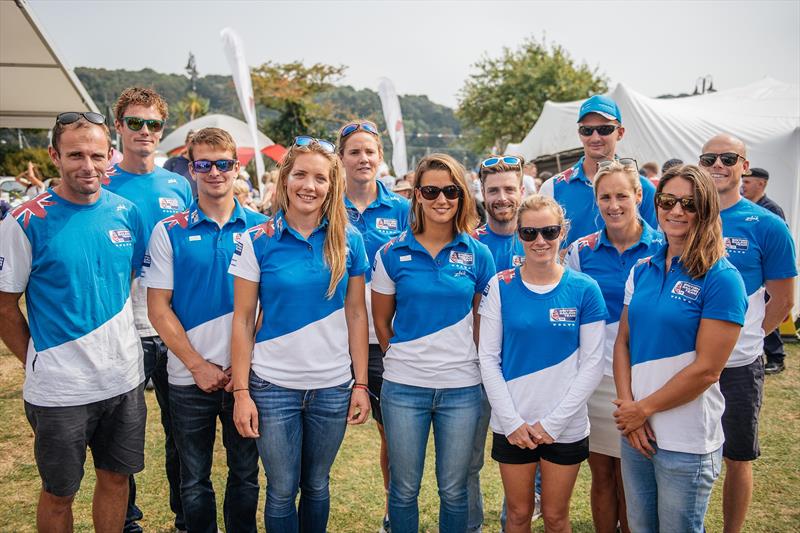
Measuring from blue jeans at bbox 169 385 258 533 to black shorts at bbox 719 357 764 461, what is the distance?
2686mm

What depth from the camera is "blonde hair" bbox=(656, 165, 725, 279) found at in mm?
2449

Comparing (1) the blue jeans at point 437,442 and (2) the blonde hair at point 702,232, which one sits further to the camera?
(1) the blue jeans at point 437,442

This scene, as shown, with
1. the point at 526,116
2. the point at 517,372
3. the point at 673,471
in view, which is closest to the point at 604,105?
the point at 517,372

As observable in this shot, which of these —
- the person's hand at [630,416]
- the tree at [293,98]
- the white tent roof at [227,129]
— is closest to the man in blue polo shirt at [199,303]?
the person's hand at [630,416]

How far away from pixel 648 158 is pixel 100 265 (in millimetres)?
12937

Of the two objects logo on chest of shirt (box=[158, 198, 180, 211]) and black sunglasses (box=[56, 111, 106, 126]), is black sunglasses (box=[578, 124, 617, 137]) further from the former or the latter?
black sunglasses (box=[56, 111, 106, 126])

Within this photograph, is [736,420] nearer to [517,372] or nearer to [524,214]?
[517,372]

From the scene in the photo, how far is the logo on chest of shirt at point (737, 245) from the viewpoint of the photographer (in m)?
3.35

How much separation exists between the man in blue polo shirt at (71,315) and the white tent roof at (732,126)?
11124 millimetres

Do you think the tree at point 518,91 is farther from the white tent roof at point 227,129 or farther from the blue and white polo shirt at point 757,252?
the blue and white polo shirt at point 757,252

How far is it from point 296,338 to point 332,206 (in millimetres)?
692

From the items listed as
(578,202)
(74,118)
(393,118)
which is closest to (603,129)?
(578,202)

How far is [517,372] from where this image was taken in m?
2.83

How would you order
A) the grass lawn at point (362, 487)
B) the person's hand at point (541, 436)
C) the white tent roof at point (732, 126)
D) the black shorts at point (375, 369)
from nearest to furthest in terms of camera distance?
the person's hand at point (541, 436) < the black shorts at point (375, 369) < the grass lawn at point (362, 487) < the white tent roof at point (732, 126)
